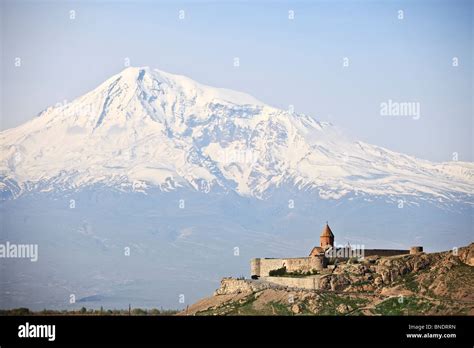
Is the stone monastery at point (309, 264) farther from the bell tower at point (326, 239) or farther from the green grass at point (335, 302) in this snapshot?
the green grass at point (335, 302)

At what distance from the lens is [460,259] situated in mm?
143375

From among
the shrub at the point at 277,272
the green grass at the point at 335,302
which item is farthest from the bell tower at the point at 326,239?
the green grass at the point at 335,302

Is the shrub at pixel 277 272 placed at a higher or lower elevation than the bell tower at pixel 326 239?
lower

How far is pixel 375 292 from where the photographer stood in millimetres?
143625

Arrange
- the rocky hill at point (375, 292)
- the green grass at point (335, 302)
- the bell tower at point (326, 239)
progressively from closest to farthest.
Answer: the rocky hill at point (375, 292) < the green grass at point (335, 302) < the bell tower at point (326, 239)

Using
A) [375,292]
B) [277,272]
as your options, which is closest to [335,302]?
[375,292]

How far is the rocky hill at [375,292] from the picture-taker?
138 meters

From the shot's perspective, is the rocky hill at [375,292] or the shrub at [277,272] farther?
the shrub at [277,272]

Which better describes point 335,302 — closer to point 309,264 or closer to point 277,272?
point 309,264

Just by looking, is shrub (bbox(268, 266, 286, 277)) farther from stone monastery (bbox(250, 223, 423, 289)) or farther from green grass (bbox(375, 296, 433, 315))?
green grass (bbox(375, 296, 433, 315))

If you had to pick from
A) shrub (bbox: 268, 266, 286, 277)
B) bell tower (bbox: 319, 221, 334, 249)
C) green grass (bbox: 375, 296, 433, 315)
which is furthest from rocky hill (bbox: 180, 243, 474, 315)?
bell tower (bbox: 319, 221, 334, 249)
